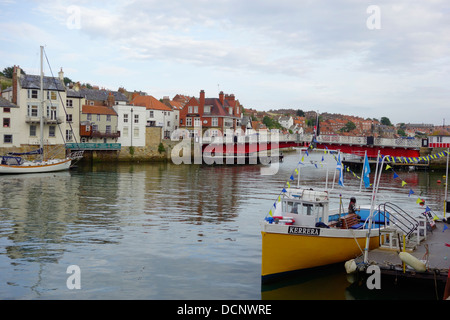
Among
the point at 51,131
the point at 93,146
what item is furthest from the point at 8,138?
the point at 93,146

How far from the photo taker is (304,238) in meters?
19.1

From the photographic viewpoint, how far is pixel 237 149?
83500 mm

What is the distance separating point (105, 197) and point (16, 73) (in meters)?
39.5

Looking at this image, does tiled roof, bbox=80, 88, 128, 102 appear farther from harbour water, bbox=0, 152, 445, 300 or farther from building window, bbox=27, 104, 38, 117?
harbour water, bbox=0, 152, 445, 300

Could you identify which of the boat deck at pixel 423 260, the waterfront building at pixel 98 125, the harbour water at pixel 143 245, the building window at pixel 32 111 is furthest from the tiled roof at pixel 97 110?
the boat deck at pixel 423 260

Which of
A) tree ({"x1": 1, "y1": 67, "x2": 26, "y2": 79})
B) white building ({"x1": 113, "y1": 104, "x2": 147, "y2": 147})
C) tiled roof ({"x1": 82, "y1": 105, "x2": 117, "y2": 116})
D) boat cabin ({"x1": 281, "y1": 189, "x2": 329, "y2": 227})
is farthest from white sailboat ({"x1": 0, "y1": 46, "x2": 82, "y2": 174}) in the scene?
tree ({"x1": 1, "y1": 67, "x2": 26, "y2": 79})

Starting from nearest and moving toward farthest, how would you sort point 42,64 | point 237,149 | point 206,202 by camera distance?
point 206,202, point 42,64, point 237,149

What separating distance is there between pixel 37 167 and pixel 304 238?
47318mm

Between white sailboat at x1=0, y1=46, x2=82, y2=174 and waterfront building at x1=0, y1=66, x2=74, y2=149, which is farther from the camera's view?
waterfront building at x1=0, y1=66, x2=74, y2=149

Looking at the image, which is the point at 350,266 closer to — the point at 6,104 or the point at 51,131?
the point at 51,131

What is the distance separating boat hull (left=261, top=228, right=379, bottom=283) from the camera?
1869 cm

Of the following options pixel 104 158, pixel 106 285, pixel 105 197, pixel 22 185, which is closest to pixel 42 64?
pixel 104 158

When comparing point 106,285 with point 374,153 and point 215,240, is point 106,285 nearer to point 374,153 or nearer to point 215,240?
point 215,240

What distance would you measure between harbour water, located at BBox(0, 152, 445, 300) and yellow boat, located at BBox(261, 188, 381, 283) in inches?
27.7
